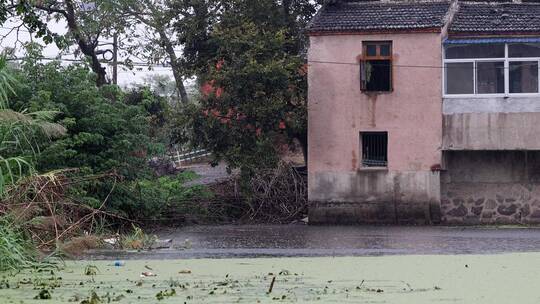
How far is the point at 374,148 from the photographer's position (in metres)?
28.3

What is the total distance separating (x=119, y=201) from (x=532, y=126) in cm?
1146

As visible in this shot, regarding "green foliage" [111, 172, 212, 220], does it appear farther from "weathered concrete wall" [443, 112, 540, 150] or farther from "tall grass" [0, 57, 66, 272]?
"weathered concrete wall" [443, 112, 540, 150]

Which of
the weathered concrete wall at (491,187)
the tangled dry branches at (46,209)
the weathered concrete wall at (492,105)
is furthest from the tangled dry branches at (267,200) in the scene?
the tangled dry branches at (46,209)

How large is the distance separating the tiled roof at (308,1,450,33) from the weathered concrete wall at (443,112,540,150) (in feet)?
9.06

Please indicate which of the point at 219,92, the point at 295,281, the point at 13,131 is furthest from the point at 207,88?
the point at 295,281

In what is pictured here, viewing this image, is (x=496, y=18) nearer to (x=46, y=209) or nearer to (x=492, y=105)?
(x=492, y=105)

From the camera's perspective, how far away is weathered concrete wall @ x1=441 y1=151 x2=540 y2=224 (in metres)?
27.7

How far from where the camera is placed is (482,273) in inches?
525

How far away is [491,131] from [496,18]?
3.26m

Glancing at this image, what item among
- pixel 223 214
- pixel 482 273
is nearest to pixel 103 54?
pixel 223 214

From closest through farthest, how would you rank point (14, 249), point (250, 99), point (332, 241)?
1. point (14, 249)
2. point (332, 241)
3. point (250, 99)

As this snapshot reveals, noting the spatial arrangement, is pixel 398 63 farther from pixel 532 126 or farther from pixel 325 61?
pixel 532 126

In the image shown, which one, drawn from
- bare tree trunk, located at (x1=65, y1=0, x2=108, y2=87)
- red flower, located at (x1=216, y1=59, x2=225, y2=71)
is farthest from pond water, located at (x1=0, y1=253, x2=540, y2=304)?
bare tree trunk, located at (x1=65, y1=0, x2=108, y2=87)

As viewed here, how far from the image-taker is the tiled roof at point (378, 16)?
89.7ft
